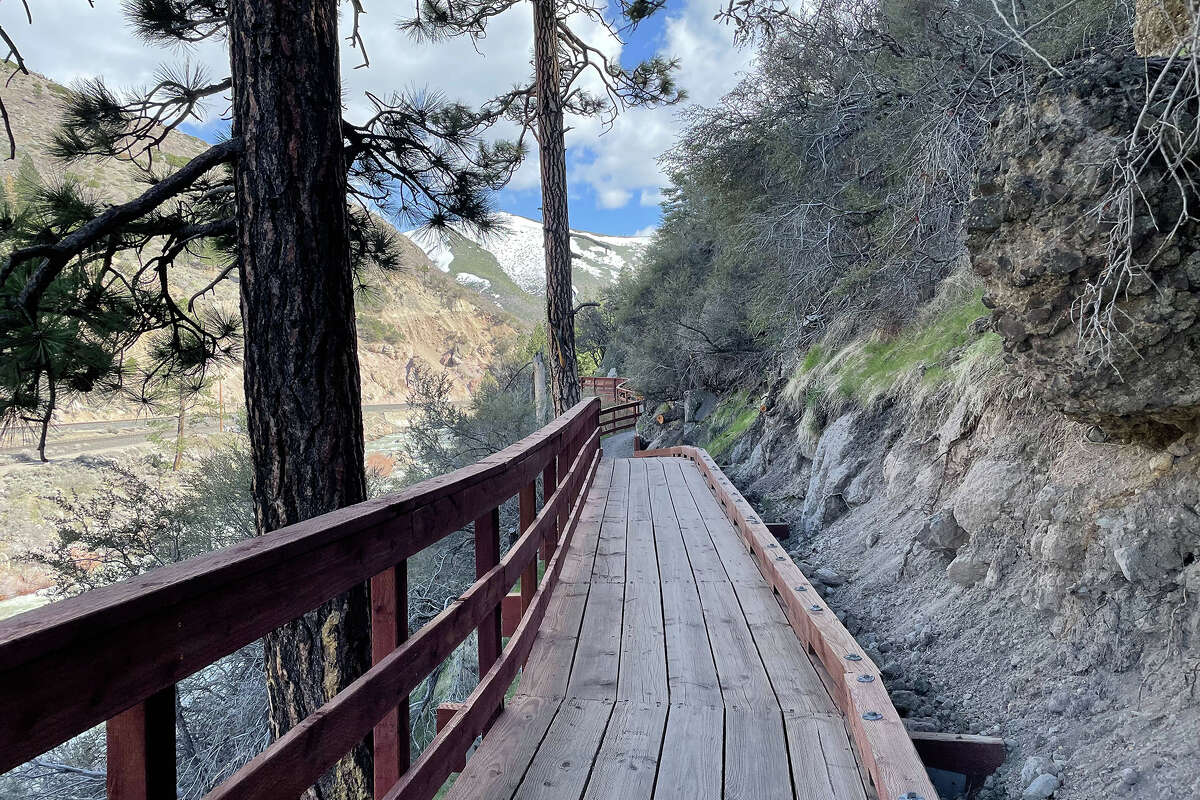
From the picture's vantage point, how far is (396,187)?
5207 millimetres

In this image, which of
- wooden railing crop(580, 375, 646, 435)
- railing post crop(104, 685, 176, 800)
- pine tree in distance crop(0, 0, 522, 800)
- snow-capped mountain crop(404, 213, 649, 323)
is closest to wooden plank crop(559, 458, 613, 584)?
pine tree in distance crop(0, 0, 522, 800)

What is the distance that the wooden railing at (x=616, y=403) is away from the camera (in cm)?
1930

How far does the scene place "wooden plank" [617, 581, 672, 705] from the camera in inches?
102

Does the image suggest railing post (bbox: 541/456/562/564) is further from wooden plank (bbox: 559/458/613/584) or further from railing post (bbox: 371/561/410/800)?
railing post (bbox: 371/561/410/800)

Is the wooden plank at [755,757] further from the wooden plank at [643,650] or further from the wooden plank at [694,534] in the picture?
the wooden plank at [694,534]

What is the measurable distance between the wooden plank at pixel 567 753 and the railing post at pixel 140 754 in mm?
1263

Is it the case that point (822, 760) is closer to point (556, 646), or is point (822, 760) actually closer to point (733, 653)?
point (733, 653)

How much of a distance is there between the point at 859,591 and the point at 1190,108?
3.21 metres

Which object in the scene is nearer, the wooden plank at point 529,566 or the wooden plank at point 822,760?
the wooden plank at point 822,760

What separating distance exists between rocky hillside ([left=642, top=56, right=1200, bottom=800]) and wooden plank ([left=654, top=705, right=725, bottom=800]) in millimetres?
1179

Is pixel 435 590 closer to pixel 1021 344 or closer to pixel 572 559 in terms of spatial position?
pixel 572 559

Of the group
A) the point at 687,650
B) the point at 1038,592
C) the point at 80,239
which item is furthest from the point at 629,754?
the point at 80,239

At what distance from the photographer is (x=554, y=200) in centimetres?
Answer: 870

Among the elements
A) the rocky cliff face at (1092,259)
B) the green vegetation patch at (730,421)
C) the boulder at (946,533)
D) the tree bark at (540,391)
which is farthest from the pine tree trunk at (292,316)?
the tree bark at (540,391)
